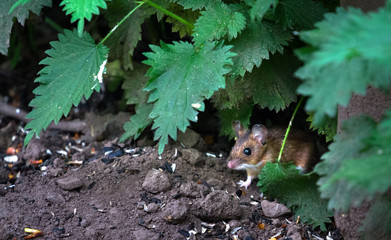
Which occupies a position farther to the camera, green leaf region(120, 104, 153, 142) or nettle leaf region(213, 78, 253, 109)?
green leaf region(120, 104, 153, 142)

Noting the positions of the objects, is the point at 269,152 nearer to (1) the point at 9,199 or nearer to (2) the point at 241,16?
(2) the point at 241,16

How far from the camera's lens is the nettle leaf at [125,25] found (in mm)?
4227

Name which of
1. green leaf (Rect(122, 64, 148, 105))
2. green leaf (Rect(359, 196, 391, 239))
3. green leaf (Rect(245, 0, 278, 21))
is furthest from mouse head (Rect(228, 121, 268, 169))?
green leaf (Rect(359, 196, 391, 239))

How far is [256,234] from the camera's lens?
3.49m

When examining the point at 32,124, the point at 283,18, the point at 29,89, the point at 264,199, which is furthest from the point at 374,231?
the point at 29,89

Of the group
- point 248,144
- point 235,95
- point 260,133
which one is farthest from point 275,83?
point 248,144

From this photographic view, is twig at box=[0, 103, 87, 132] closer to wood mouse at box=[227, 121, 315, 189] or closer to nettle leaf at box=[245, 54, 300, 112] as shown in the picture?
wood mouse at box=[227, 121, 315, 189]

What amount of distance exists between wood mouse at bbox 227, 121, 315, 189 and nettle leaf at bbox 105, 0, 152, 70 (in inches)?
43.7

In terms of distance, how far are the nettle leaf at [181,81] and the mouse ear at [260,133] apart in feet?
3.56

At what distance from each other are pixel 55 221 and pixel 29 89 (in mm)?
2798

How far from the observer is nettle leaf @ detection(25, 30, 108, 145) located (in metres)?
3.50

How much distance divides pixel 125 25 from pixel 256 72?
3.92 ft

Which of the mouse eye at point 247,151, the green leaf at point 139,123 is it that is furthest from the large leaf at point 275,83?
the green leaf at point 139,123

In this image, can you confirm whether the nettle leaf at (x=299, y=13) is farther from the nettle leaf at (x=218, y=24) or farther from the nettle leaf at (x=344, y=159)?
the nettle leaf at (x=344, y=159)
